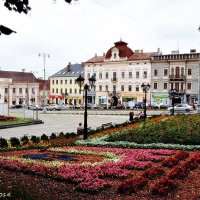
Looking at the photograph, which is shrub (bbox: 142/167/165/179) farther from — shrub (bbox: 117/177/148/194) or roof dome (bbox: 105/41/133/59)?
roof dome (bbox: 105/41/133/59)

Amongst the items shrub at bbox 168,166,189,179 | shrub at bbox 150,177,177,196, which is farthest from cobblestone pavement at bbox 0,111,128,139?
shrub at bbox 150,177,177,196

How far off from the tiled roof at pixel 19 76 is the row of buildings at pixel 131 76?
3.74 m

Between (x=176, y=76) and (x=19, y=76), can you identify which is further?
(x=19, y=76)

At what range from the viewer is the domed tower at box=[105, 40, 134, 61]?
7631 centimetres

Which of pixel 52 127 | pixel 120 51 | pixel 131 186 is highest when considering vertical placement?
pixel 120 51

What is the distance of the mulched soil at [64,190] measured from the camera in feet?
29.9

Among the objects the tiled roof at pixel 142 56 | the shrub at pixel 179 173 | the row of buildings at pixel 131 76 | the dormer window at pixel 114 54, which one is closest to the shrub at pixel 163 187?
the shrub at pixel 179 173

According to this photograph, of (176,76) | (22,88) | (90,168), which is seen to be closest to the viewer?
(90,168)

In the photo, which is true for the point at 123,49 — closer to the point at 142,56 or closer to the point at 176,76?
the point at 142,56

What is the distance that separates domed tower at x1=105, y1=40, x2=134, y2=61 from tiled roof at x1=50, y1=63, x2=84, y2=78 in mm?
13995

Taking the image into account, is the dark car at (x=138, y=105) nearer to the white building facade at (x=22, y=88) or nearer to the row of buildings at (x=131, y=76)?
the row of buildings at (x=131, y=76)

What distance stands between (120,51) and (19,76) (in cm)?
3288

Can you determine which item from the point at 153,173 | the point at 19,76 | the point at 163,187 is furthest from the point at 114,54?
the point at 163,187

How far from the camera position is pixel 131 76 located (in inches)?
3014
